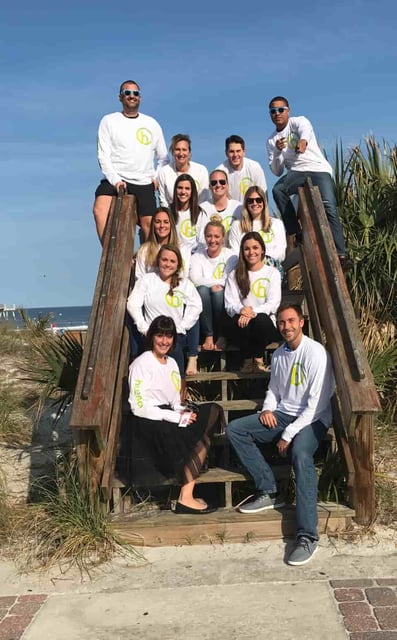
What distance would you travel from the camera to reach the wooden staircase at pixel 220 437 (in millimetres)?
3959

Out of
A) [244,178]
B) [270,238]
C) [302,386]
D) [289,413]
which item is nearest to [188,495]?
[289,413]

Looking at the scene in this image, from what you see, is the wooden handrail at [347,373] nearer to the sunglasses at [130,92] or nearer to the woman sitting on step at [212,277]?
the woman sitting on step at [212,277]

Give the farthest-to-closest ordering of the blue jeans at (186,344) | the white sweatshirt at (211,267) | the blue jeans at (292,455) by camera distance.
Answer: the white sweatshirt at (211,267)
the blue jeans at (186,344)
the blue jeans at (292,455)

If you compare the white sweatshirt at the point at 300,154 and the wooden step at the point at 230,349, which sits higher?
the white sweatshirt at the point at 300,154

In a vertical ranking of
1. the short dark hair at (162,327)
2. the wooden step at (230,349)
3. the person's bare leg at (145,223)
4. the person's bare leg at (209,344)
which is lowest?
the wooden step at (230,349)

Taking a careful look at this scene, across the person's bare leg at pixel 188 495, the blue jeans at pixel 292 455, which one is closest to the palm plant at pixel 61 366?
the person's bare leg at pixel 188 495

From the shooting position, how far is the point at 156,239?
5.37 meters

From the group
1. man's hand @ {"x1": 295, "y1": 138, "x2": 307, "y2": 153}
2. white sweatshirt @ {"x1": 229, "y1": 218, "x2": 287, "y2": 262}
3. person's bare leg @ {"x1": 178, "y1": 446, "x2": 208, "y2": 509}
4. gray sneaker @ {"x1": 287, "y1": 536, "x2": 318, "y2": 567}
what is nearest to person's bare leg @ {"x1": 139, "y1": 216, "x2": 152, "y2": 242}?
white sweatshirt @ {"x1": 229, "y1": 218, "x2": 287, "y2": 262}

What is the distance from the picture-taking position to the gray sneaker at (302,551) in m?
3.67

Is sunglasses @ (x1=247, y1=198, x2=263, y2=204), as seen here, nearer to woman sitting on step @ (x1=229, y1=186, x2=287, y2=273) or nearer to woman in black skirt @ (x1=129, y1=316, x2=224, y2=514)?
woman sitting on step @ (x1=229, y1=186, x2=287, y2=273)

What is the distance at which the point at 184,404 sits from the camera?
4625mm

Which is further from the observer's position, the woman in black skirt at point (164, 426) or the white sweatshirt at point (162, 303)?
the white sweatshirt at point (162, 303)

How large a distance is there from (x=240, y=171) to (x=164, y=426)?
3.31 metres

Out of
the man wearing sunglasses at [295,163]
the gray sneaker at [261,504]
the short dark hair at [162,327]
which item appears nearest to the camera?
the gray sneaker at [261,504]
